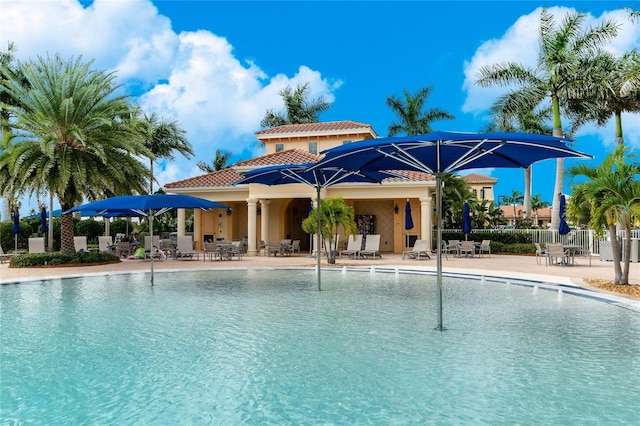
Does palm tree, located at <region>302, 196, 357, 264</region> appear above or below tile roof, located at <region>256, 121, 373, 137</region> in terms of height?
below

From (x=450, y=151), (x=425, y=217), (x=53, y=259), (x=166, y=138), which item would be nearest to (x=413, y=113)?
(x=425, y=217)

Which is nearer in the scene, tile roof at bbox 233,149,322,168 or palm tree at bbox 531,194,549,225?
tile roof at bbox 233,149,322,168

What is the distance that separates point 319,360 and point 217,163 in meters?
43.4

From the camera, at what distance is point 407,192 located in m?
25.1

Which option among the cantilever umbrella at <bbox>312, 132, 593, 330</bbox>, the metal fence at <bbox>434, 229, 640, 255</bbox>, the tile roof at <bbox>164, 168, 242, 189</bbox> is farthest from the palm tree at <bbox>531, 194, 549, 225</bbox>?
the cantilever umbrella at <bbox>312, 132, 593, 330</bbox>

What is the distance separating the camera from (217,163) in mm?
47594

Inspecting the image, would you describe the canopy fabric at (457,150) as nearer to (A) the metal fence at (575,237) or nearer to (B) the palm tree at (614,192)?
(B) the palm tree at (614,192)

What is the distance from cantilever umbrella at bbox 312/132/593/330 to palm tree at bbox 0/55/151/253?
1365 centimetres

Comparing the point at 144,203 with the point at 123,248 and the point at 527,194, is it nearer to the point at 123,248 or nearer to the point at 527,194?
the point at 123,248

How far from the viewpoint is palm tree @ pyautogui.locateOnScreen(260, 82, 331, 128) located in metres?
43.6

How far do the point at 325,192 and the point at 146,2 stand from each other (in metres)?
12.2

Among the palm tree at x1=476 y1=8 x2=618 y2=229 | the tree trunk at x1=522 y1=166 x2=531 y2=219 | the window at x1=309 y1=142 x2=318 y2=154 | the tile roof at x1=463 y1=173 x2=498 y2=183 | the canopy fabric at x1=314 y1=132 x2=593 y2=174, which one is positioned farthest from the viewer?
the tile roof at x1=463 y1=173 x2=498 y2=183

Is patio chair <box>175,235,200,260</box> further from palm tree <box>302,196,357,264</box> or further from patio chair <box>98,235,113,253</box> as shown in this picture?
palm tree <box>302,196,357,264</box>

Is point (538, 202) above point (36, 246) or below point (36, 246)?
above
